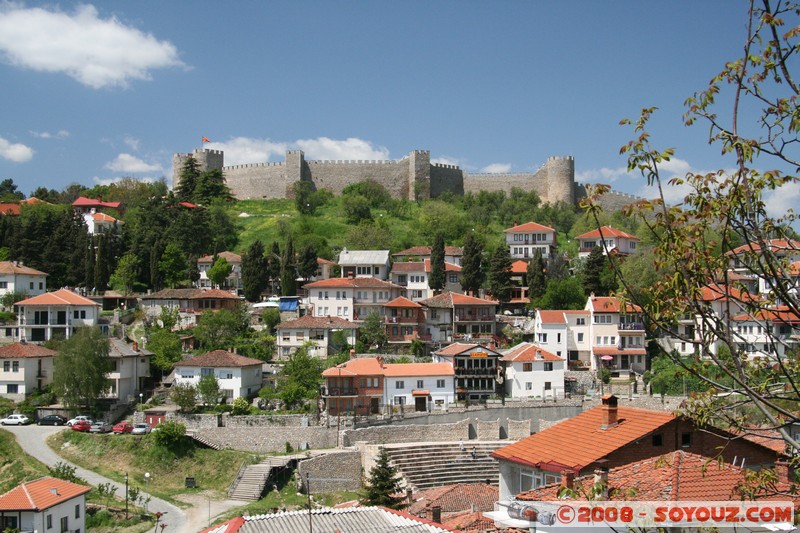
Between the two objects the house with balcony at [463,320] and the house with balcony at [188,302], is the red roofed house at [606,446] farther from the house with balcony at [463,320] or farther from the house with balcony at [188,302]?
the house with balcony at [188,302]

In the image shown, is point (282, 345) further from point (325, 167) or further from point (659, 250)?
point (325, 167)

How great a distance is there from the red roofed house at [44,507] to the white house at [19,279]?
108 ft

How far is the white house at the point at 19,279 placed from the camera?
59.1 meters

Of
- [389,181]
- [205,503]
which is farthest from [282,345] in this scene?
[389,181]

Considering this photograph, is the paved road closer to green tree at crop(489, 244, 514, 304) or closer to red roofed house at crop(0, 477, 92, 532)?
red roofed house at crop(0, 477, 92, 532)

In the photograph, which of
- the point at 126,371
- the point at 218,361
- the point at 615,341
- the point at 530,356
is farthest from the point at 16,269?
the point at 615,341

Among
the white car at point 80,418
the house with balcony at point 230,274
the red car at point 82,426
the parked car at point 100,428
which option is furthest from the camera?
the house with balcony at point 230,274

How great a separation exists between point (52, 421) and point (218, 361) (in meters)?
8.64

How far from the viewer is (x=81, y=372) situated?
43.6 meters

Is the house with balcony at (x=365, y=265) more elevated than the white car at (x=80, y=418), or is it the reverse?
the house with balcony at (x=365, y=265)

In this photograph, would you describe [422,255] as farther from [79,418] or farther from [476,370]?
[79,418]

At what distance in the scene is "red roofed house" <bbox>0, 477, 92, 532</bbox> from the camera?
26.5m

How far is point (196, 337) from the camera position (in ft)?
173

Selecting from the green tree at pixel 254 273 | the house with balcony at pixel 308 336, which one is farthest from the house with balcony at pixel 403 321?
the green tree at pixel 254 273
